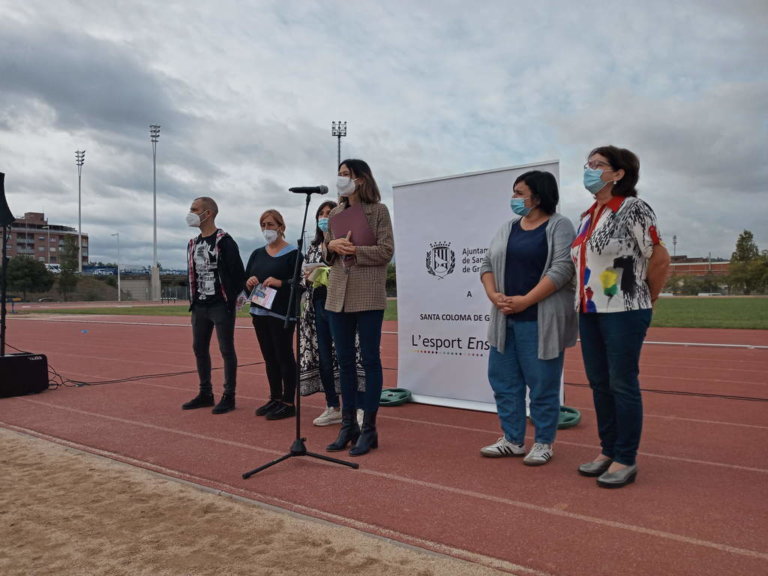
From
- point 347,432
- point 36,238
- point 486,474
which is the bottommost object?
point 486,474

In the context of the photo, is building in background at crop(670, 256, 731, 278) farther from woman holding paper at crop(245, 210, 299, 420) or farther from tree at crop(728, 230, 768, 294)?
woman holding paper at crop(245, 210, 299, 420)

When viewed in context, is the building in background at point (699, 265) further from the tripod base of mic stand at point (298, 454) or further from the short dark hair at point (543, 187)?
the tripod base of mic stand at point (298, 454)

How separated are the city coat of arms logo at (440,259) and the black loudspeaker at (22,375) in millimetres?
4582

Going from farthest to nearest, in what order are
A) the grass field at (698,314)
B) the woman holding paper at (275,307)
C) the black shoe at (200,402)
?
the grass field at (698,314) → the black shoe at (200,402) → the woman holding paper at (275,307)

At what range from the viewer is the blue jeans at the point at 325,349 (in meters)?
4.90

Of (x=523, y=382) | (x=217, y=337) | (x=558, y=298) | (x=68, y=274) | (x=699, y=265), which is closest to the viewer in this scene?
(x=558, y=298)

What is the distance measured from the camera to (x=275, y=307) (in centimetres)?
533

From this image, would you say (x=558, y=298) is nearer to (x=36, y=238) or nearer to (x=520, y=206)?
(x=520, y=206)

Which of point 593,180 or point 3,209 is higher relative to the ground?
point 3,209

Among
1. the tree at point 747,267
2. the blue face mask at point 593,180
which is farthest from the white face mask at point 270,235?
the tree at point 747,267

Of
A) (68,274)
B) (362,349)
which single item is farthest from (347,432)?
(68,274)

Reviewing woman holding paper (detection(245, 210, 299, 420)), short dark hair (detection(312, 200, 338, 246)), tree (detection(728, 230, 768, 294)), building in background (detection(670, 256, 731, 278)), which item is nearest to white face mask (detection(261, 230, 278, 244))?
woman holding paper (detection(245, 210, 299, 420))

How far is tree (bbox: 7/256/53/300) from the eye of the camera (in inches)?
2422

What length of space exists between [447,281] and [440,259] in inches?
8.8
